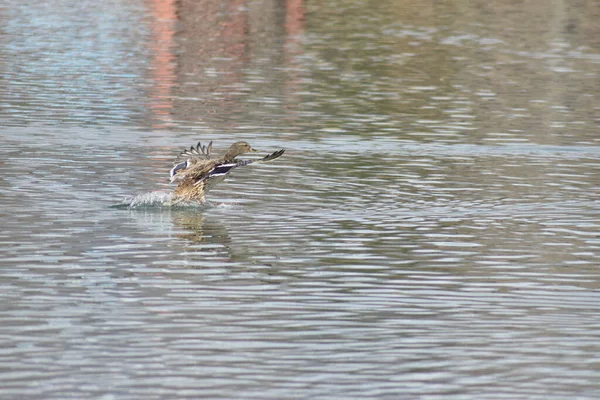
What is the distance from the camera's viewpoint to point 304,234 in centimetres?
1819

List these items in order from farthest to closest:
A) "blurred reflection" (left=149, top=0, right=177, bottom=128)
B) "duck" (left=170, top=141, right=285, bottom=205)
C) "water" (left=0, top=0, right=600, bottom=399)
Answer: "blurred reflection" (left=149, top=0, right=177, bottom=128) < "duck" (left=170, top=141, right=285, bottom=205) < "water" (left=0, top=0, right=600, bottom=399)

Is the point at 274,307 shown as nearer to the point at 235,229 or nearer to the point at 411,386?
the point at 411,386

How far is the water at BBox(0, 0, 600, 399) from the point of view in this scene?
11945 millimetres

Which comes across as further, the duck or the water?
the duck

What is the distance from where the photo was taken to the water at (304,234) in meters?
11.9

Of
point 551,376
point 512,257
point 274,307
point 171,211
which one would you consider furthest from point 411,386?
point 171,211

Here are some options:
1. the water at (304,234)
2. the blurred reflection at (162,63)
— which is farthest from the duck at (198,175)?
the blurred reflection at (162,63)

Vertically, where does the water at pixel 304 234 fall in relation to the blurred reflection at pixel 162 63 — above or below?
above

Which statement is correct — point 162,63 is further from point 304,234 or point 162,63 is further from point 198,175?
point 304,234

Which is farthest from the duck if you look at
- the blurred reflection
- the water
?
the blurred reflection

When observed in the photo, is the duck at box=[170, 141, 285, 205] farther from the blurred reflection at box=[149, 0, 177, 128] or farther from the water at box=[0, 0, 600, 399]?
the blurred reflection at box=[149, 0, 177, 128]

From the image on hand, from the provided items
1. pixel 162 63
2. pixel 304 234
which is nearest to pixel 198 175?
pixel 304 234

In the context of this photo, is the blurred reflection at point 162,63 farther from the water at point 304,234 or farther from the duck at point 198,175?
the duck at point 198,175

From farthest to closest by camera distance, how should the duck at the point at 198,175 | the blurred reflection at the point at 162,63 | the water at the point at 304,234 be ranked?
the blurred reflection at the point at 162,63 → the duck at the point at 198,175 → the water at the point at 304,234
